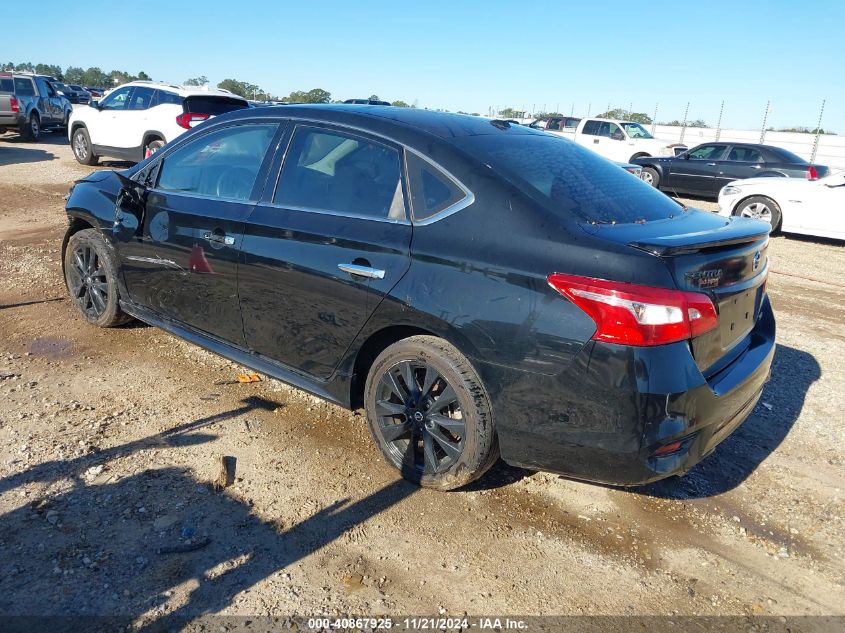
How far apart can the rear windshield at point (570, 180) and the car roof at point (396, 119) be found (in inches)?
5.0

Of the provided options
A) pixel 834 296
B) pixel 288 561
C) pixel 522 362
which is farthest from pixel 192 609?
pixel 834 296

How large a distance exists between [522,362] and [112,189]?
3455 mm

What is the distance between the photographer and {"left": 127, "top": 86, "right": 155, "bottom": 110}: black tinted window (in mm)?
13062

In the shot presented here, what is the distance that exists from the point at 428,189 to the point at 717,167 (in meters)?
13.3

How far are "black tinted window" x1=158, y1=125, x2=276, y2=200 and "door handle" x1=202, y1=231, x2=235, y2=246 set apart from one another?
0.77ft

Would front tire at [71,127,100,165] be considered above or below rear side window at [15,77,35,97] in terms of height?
below

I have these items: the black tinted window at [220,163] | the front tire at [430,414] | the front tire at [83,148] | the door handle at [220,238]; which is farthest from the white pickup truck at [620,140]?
the front tire at [430,414]

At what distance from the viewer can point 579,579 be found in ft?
8.66

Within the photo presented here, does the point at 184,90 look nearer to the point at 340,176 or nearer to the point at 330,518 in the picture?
the point at 340,176

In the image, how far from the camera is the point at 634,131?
19.4 m

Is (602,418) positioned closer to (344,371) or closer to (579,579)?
(579,579)

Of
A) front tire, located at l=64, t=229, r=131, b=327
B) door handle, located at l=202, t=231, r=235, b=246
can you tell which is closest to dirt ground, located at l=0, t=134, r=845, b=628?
front tire, located at l=64, t=229, r=131, b=327

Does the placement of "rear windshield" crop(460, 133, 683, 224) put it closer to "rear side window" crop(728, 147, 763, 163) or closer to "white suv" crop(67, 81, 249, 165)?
"white suv" crop(67, 81, 249, 165)

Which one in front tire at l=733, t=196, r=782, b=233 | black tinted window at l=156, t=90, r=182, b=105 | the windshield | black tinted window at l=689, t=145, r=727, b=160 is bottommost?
front tire at l=733, t=196, r=782, b=233
